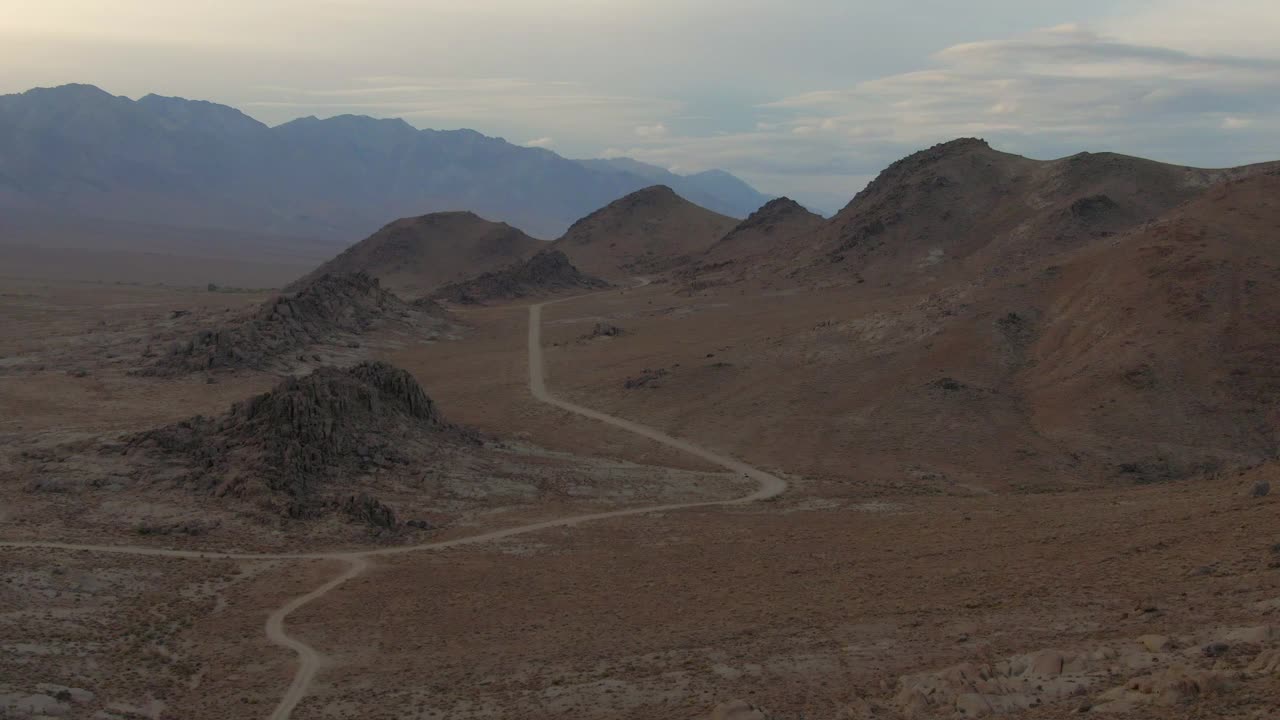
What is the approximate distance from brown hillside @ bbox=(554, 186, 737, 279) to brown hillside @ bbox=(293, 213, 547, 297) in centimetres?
688

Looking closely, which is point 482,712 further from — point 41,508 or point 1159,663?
point 41,508

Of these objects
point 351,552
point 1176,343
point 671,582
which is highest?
point 1176,343

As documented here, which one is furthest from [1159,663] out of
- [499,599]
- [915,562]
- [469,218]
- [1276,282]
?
[469,218]

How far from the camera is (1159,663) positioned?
13.6 metres

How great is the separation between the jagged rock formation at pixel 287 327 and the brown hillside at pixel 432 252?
36863 mm

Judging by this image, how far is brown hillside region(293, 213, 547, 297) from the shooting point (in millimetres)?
105438

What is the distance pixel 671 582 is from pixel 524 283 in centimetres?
6916

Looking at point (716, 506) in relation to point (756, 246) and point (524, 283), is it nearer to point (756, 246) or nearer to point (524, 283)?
point (524, 283)

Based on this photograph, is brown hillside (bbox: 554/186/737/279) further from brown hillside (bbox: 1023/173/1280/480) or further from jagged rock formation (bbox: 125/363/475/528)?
jagged rock formation (bbox: 125/363/475/528)

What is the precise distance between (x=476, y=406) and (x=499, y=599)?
22.6m

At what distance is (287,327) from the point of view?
177 ft

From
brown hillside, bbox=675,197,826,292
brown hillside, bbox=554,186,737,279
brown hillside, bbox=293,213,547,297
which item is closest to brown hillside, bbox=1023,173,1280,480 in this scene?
brown hillside, bbox=675,197,826,292

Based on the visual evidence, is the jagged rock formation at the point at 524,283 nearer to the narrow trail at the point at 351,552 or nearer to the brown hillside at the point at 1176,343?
the narrow trail at the point at 351,552

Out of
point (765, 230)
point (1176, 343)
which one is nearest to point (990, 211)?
point (765, 230)
